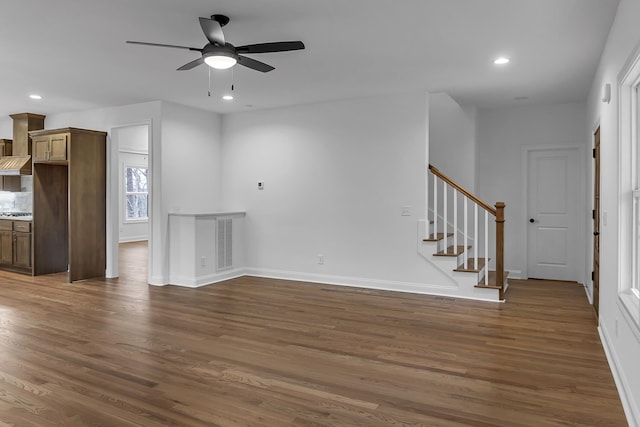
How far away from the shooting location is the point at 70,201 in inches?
258

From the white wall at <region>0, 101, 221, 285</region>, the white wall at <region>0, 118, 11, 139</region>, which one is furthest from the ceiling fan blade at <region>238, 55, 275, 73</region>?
the white wall at <region>0, 118, 11, 139</region>

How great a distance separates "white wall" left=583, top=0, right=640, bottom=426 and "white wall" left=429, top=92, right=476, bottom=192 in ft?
7.99

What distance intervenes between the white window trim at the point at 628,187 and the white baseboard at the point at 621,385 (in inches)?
19.9

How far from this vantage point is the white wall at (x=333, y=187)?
605cm

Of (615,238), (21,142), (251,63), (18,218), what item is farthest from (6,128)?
(615,238)

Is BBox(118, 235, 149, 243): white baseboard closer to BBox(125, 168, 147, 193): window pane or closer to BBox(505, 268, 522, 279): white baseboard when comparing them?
BBox(125, 168, 147, 193): window pane

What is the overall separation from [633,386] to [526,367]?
0.84 metres

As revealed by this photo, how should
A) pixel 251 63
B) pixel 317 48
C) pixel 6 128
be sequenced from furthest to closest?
pixel 6 128 → pixel 317 48 → pixel 251 63

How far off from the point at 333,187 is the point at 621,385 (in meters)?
→ 4.28

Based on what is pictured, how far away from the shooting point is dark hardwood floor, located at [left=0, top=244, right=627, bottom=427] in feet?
8.75

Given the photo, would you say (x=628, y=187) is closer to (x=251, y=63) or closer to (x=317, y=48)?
(x=317, y=48)

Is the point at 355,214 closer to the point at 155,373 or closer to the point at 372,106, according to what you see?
the point at 372,106

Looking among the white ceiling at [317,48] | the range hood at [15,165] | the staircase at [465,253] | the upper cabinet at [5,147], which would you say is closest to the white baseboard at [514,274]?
the staircase at [465,253]

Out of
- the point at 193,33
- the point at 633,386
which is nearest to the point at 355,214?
the point at 193,33
